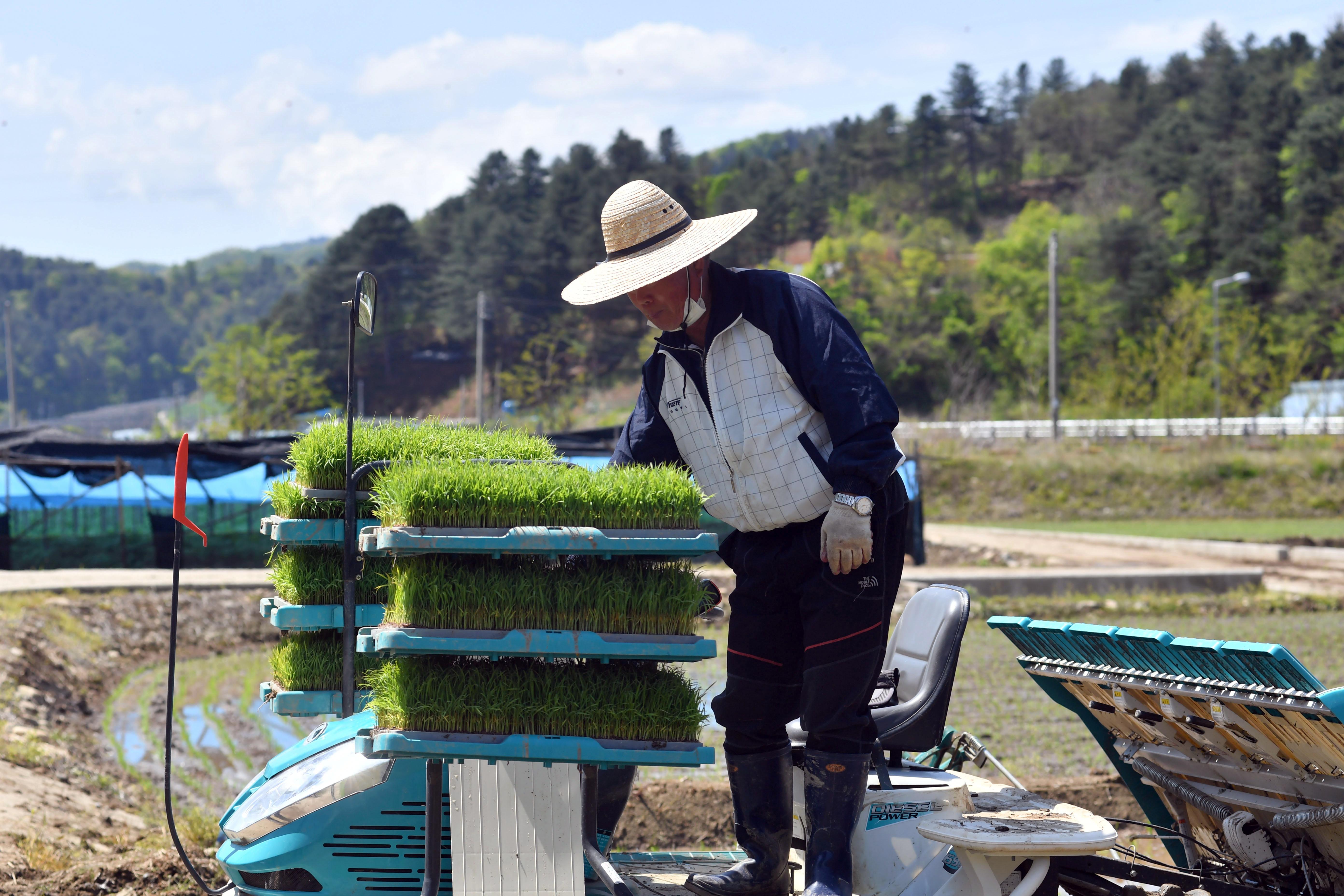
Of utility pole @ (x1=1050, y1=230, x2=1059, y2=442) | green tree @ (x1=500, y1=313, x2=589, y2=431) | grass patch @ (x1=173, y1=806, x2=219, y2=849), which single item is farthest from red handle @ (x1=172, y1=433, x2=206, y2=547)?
green tree @ (x1=500, y1=313, x2=589, y2=431)

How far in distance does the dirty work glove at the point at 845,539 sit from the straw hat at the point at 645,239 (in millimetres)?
754

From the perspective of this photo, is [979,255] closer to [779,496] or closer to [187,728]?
[187,728]

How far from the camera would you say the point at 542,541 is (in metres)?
2.82

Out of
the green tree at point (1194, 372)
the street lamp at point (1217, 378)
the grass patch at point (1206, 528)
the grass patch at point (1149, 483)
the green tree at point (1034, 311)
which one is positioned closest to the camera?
the grass patch at point (1206, 528)

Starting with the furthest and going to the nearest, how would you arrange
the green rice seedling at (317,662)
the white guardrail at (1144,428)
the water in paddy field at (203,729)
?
the white guardrail at (1144,428) < the water in paddy field at (203,729) < the green rice seedling at (317,662)

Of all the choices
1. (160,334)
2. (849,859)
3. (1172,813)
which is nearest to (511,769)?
(849,859)

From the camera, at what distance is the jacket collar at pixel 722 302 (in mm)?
3207

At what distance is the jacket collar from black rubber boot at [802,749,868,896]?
1.15m

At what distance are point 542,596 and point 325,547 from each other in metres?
1.08

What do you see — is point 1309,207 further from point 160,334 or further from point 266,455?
point 160,334

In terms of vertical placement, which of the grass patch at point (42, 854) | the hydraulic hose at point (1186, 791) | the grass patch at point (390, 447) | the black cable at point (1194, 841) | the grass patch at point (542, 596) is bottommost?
the grass patch at point (42, 854)

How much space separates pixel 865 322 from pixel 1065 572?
5655 cm

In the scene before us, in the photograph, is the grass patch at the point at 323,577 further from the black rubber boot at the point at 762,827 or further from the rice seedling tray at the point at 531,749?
the black rubber boot at the point at 762,827

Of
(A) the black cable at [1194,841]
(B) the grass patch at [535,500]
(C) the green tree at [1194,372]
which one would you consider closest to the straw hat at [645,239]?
(B) the grass patch at [535,500]
